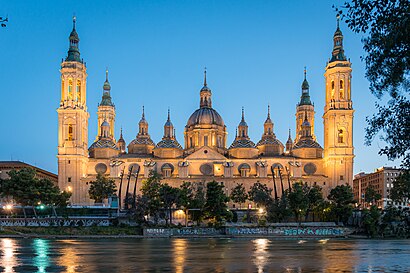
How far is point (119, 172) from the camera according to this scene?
132 meters

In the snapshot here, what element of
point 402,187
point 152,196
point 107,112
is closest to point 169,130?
point 107,112

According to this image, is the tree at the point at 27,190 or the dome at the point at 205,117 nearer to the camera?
the tree at the point at 27,190

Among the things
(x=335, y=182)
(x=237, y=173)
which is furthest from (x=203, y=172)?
(x=335, y=182)

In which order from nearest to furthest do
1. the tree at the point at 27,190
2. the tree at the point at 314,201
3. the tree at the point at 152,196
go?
the tree at the point at 152,196
the tree at the point at 27,190
the tree at the point at 314,201

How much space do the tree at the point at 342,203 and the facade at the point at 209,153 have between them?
72.5ft

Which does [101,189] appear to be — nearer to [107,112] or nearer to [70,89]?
[70,89]

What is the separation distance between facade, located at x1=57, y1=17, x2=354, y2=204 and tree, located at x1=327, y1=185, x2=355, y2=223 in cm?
2210

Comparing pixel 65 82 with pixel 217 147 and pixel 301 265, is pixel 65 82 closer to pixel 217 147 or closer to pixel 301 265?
pixel 217 147

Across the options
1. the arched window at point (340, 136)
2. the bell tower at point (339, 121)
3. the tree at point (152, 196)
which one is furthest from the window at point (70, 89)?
the arched window at point (340, 136)

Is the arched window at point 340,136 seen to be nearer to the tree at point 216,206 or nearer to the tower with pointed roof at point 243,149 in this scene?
the tower with pointed roof at point 243,149

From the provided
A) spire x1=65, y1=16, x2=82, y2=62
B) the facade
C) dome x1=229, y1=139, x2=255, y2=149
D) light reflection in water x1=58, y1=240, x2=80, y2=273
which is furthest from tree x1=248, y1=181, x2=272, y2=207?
light reflection in water x1=58, y1=240, x2=80, y2=273

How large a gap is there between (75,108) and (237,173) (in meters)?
36.6

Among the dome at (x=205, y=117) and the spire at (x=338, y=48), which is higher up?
the spire at (x=338, y=48)

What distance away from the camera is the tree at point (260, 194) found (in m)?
110
